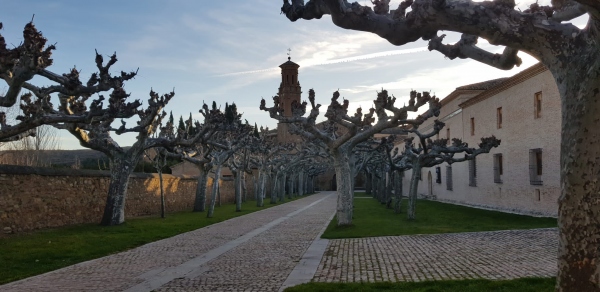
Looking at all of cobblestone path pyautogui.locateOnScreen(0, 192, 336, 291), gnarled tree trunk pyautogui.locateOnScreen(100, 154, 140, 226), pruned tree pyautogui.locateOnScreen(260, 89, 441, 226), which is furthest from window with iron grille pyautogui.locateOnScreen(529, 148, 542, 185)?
gnarled tree trunk pyautogui.locateOnScreen(100, 154, 140, 226)

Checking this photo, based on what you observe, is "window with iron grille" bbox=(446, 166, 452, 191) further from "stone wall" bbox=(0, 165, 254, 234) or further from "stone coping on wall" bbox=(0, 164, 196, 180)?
"stone coping on wall" bbox=(0, 164, 196, 180)

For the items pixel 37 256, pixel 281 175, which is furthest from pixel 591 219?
pixel 281 175

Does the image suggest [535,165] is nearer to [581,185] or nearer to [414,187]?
[414,187]

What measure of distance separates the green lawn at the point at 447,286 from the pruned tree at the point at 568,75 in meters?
2.66

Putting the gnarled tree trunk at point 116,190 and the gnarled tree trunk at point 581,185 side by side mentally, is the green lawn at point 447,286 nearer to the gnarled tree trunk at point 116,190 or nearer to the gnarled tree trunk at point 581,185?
the gnarled tree trunk at point 581,185

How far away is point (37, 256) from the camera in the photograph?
11312mm

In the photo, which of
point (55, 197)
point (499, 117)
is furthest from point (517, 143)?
point (55, 197)

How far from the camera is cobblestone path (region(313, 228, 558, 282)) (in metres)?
8.69

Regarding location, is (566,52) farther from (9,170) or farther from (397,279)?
(9,170)

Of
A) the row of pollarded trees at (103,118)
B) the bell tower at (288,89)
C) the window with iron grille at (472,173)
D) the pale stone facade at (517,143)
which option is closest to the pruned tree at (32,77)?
the row of pollarded trees at (103,118)

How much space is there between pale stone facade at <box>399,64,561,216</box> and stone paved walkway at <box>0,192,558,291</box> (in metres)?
7.45

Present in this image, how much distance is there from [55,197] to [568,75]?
16058mm

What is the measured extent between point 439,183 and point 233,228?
2779 cm

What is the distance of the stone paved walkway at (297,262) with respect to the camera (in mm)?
8453
